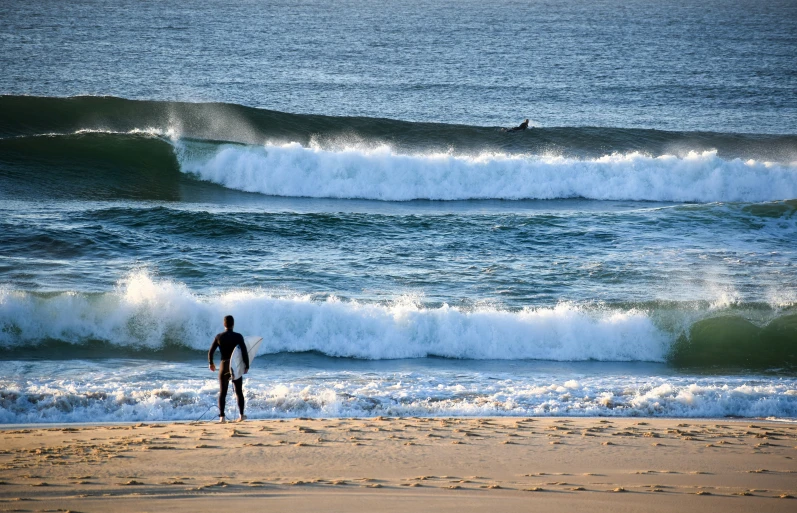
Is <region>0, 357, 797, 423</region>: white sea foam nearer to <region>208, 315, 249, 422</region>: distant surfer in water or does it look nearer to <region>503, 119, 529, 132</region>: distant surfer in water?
<region>208, 315, 249, 422</region>: distant surfer in water

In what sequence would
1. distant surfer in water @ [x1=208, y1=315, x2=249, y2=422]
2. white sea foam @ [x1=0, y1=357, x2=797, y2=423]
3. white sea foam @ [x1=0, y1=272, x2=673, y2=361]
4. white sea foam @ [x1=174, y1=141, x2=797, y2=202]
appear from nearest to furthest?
1. distant surfer in water @ [x1=208, y1=315, x2=249, y2=422]
2. white sea foam @ [x1=0, y1=357, x2=797, y2=423]
3. white sea foam @ [x1=0, y1=272, x2=673, y2=361]
4. white sea foam @ [x1=174, y1=141, x2=797, y2=202]

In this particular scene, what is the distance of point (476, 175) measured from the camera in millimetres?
20391

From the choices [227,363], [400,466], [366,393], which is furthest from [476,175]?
[400,466]

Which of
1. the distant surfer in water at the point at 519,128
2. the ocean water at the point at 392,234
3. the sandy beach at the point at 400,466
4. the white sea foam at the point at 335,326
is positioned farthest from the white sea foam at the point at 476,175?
the sandy beach at the point at 400,466

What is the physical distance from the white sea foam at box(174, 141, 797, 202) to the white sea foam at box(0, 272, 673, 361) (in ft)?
28.7

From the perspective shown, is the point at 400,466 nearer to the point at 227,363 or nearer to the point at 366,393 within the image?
the point at 227,363

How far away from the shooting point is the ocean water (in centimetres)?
950

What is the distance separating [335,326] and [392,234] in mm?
5191

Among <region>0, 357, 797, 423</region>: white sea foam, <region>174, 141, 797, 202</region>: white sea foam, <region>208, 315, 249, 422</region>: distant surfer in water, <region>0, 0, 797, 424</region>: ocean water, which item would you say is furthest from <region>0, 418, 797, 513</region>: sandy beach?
<region>174, 141, 797, 202</region>: white sea foam

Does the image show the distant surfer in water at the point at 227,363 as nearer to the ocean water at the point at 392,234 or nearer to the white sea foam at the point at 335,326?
the ocean water at the point at 392,234

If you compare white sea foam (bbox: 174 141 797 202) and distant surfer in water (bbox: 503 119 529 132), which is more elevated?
distant surfer in water (bbox: 503 119 529 132)

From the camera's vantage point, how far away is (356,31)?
49.2 metres

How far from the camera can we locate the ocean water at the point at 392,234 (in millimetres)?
9500

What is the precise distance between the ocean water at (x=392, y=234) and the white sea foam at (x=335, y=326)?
0.04 m
